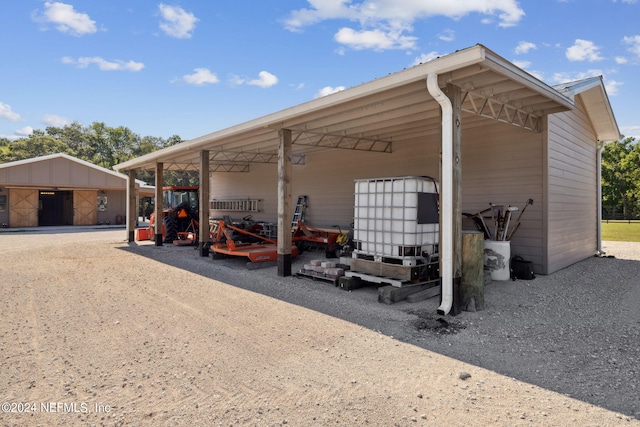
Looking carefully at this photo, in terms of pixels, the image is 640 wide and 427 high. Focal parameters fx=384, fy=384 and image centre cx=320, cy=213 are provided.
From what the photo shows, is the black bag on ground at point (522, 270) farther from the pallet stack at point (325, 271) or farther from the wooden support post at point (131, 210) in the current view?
the wooden support post at point (131, 210)

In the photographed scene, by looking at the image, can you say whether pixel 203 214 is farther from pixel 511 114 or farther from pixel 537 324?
pixel 537 324

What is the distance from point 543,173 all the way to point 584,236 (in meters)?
4.04

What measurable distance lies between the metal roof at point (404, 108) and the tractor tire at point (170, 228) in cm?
340

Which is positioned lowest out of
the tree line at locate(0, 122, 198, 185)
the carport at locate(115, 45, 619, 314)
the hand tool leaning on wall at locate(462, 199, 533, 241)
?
the hand tool leaning on wall at locate(462, 199, 533, 241)

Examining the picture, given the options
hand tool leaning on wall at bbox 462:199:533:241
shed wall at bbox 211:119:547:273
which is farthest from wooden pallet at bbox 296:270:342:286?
shed wall at bbox 211:119:547:273

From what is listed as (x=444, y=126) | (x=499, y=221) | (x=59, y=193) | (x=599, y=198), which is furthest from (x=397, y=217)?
(x=59, y=193)

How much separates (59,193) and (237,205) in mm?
19903

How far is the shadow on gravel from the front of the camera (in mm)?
3637

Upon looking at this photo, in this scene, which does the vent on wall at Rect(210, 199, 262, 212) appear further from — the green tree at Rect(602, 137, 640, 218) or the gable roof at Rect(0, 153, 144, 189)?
the green tree at Rect(602, 137, 640, 218)

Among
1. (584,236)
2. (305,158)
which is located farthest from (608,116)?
(305,158)

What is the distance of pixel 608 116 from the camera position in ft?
36.8

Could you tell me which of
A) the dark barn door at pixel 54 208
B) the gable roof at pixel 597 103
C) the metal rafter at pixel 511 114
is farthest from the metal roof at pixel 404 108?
the dark barn door at pixel 54 208

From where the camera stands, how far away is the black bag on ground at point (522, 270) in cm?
812

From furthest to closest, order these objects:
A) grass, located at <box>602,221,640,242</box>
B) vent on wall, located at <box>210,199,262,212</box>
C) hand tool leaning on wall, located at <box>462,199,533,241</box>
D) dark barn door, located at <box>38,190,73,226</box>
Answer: dark barn door, located at <box>38,190,73,226</box> < grass, located at <box>602,221,640,242</box> < vent on wall, located at <box>210,199,262,212</box> < hand tool leaning on wall, located at <box>462,199,533,241</box>
